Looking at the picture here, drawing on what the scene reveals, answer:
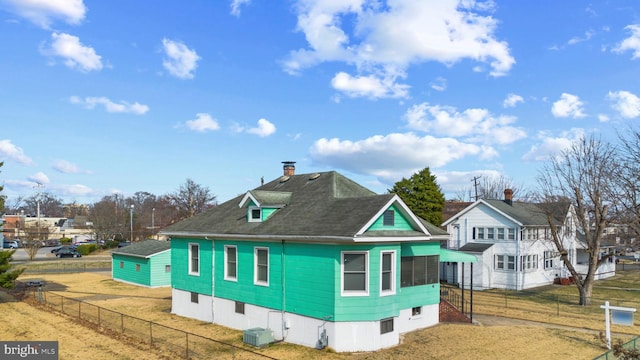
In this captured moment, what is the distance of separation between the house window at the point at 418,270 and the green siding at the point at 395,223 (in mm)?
1955

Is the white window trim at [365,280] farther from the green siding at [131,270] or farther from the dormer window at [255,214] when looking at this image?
the green siding at [131,270]

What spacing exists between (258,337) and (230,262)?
5.20 m

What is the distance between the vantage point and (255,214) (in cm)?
2359

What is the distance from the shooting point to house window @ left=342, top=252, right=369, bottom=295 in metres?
18.7

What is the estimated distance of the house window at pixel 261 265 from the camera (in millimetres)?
21578

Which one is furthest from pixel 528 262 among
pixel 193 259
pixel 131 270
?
pixel 131 270

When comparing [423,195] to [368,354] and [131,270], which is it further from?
[368,354]

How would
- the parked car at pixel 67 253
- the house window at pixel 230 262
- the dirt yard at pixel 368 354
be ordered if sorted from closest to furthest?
the dirt yard at pixel 368 354
the house window at pixel 230 262
the parked car at pixel 67 253

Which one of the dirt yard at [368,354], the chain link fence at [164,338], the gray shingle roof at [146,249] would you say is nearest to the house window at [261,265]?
the dirt yard at [368,354]

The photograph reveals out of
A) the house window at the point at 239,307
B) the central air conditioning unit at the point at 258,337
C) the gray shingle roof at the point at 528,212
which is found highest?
the gray shingle roof at the point at 528,212

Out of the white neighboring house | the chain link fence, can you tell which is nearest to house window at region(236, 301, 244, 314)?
the chain link fence

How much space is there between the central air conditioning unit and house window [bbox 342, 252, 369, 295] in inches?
163

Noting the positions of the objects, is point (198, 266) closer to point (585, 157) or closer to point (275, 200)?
point (275, 200)

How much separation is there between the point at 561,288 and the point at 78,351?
130 feet
